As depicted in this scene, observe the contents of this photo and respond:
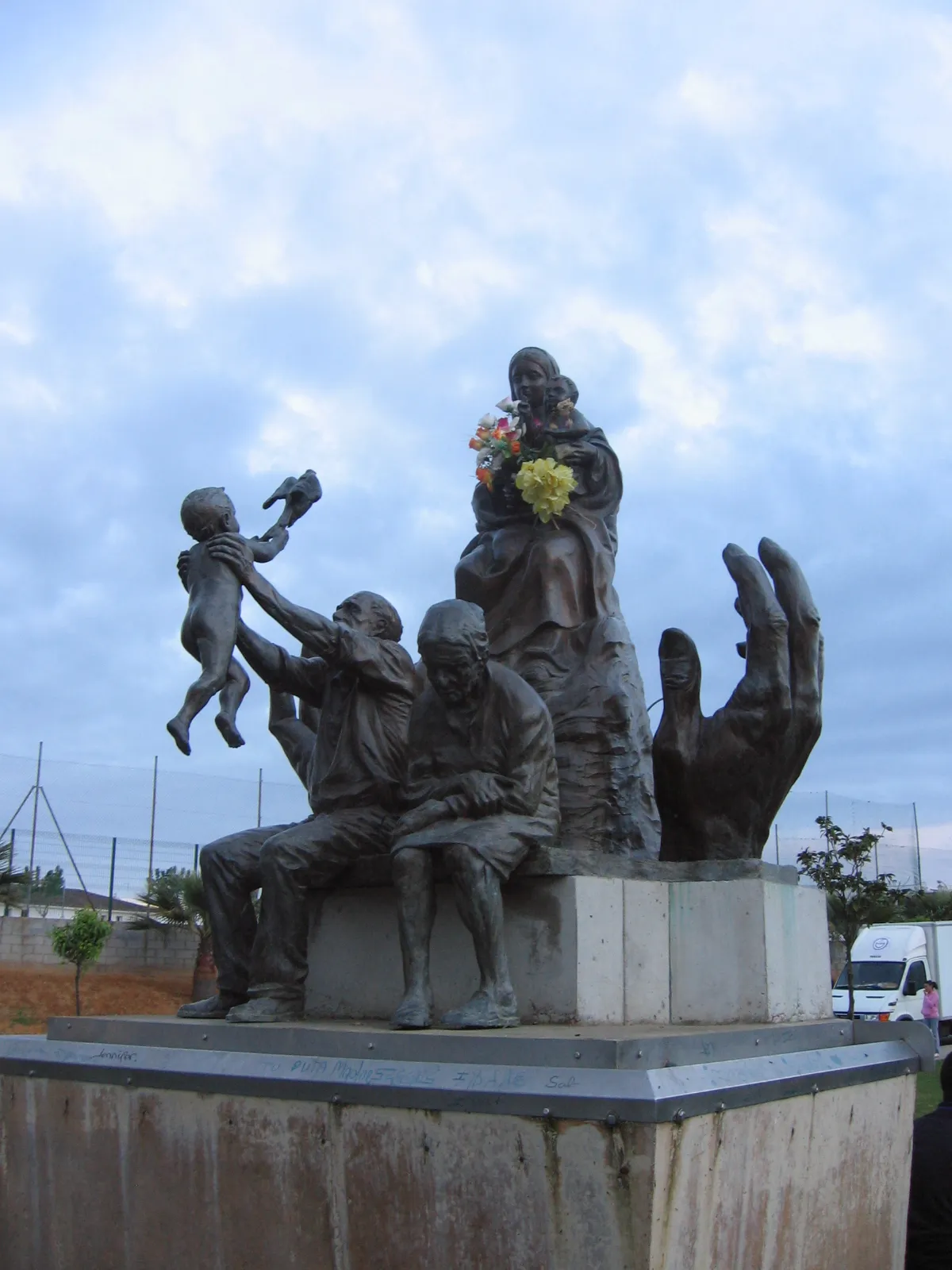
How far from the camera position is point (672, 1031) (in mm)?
4973

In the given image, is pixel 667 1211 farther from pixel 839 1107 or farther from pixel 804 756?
pixel 804 756

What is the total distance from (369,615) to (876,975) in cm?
1951

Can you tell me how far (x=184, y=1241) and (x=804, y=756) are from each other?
3405mm

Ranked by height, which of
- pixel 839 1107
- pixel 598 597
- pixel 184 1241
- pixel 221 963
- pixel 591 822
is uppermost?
pixel 598 597

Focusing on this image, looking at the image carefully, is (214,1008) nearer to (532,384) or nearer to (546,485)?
(546,485)

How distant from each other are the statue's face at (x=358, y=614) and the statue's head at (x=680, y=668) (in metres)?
1.45

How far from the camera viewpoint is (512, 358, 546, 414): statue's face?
6977 mm

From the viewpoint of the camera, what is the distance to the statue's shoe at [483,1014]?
470cm

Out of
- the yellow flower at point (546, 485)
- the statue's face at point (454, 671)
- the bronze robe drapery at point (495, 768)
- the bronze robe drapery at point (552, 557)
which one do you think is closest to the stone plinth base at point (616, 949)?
the bronze robe drapery at point (495, 768)

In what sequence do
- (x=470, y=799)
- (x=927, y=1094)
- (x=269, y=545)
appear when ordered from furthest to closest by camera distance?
1. (x=927, y=1094)
2. (x=269, y=545)
3. (x=470, y=799)

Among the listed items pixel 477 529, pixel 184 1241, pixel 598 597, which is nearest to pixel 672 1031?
pixel 184 1241

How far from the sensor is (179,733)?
5.33 metres

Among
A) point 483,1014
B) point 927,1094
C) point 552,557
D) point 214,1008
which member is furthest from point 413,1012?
point 927,1094

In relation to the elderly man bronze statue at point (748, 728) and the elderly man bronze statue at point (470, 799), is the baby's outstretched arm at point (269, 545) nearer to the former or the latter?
the elderly man bronze statue at point (470, 799)
